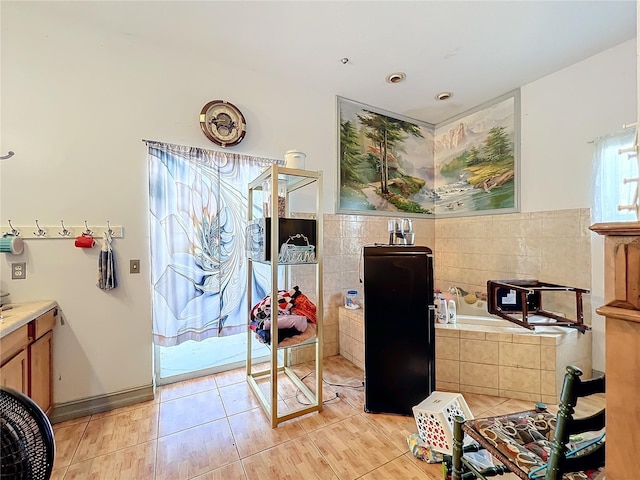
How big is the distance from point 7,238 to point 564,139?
446cm

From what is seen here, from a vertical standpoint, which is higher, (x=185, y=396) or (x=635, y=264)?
(x=635, y=264)

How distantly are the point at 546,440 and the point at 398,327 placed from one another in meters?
0.91

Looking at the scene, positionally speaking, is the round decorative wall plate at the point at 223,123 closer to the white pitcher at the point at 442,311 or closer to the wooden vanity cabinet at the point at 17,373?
the wooden vanity cabinet at the point at 17,373

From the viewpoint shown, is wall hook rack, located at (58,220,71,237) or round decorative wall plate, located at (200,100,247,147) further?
round decorative wall plate, located at (200,100,247,147)

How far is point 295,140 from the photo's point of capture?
2.76 metres

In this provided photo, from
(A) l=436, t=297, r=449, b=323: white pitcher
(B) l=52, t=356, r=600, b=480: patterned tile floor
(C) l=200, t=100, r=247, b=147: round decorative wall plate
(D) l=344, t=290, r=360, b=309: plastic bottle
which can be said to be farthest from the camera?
(D) l=344, t=290, r=360, b=309: plastic bottle

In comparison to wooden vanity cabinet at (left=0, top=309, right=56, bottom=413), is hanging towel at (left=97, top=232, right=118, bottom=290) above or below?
above

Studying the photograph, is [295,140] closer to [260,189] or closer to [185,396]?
[260,189]

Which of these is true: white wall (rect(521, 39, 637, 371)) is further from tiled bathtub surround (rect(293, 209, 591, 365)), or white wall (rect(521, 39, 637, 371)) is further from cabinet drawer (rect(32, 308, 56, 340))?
cabinet drawer (rect(32, 308, 56, 340))

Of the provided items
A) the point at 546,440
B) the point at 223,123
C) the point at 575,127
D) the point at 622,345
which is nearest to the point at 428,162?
the point at 575,127

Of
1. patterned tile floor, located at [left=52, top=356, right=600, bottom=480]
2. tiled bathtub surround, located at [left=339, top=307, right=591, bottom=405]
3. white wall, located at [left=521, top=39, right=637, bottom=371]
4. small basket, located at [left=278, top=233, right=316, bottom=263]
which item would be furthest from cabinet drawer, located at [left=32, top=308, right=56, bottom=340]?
white wall, located at [left=521, top=39, right=637, bottom=371]

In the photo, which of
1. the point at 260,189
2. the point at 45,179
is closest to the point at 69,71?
the point at 45,179

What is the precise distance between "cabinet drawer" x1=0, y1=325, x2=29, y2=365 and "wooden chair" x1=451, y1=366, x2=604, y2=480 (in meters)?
2.22

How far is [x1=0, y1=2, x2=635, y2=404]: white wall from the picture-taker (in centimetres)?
182
